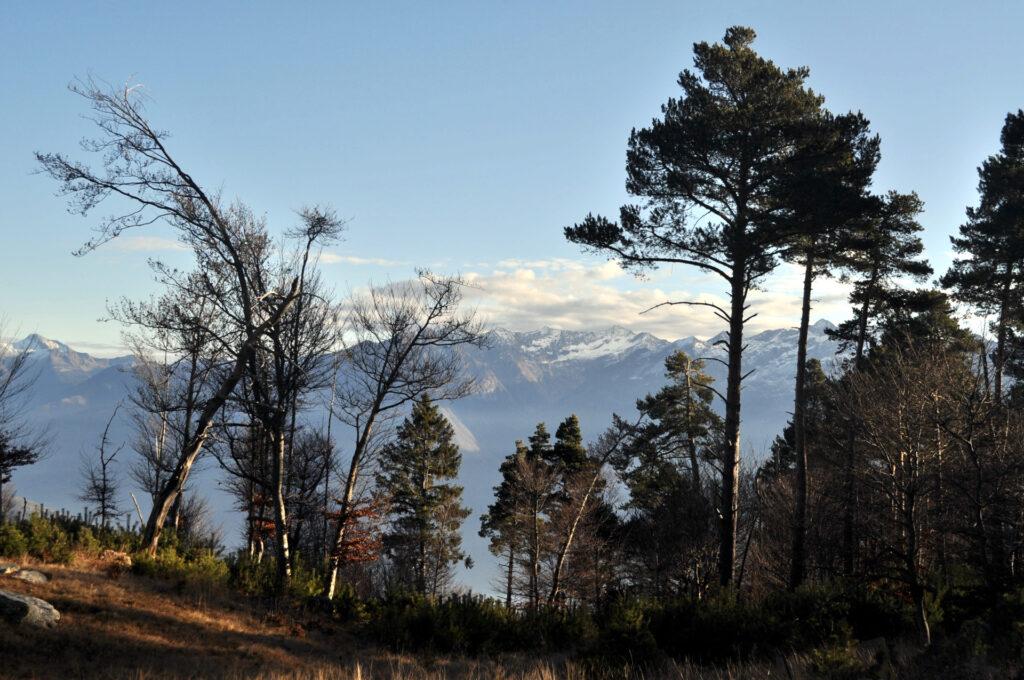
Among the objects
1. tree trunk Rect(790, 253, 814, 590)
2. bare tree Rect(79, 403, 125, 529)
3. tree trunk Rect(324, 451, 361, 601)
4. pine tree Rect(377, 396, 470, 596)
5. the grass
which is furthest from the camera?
pine tree Rect(377, 396, 470, 596)

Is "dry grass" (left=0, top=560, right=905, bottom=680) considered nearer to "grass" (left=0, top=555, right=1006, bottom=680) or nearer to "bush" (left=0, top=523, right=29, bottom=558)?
"grass" (left=0, top=555, right=1006, bottom=680)

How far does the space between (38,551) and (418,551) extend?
27283mm

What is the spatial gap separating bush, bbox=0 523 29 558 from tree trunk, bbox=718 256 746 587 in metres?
13.0

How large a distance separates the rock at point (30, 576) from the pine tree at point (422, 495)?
80.4 ft

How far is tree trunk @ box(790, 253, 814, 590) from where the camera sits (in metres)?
16.8

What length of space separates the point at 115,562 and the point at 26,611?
3737 mm

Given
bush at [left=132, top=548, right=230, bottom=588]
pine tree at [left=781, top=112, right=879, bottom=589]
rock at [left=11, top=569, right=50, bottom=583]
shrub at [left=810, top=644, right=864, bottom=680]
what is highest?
pine tree at [left=781, top=112, right=879, bottom=589]

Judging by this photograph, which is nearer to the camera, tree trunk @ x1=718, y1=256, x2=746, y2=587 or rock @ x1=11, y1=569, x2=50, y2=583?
rock @ x1=11, y1=569, x2=50, y2=583

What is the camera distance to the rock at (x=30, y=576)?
1002 centimetres

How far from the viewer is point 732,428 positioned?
44.5 ft

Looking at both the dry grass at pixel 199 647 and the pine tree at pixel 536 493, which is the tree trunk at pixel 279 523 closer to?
the dry grass at pixel 199 647

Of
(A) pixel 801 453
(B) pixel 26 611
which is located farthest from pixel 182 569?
(A) pixel 801 453

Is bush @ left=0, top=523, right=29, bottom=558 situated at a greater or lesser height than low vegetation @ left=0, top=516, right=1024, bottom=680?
greater

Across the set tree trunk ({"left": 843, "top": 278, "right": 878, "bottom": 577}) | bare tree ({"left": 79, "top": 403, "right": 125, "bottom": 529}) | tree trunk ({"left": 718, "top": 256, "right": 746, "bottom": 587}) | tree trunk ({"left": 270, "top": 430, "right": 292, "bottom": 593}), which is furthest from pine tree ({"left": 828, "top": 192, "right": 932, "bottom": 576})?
bare tree ({"left": 79, "top": 403, "right": 125, "bottom": 529})
